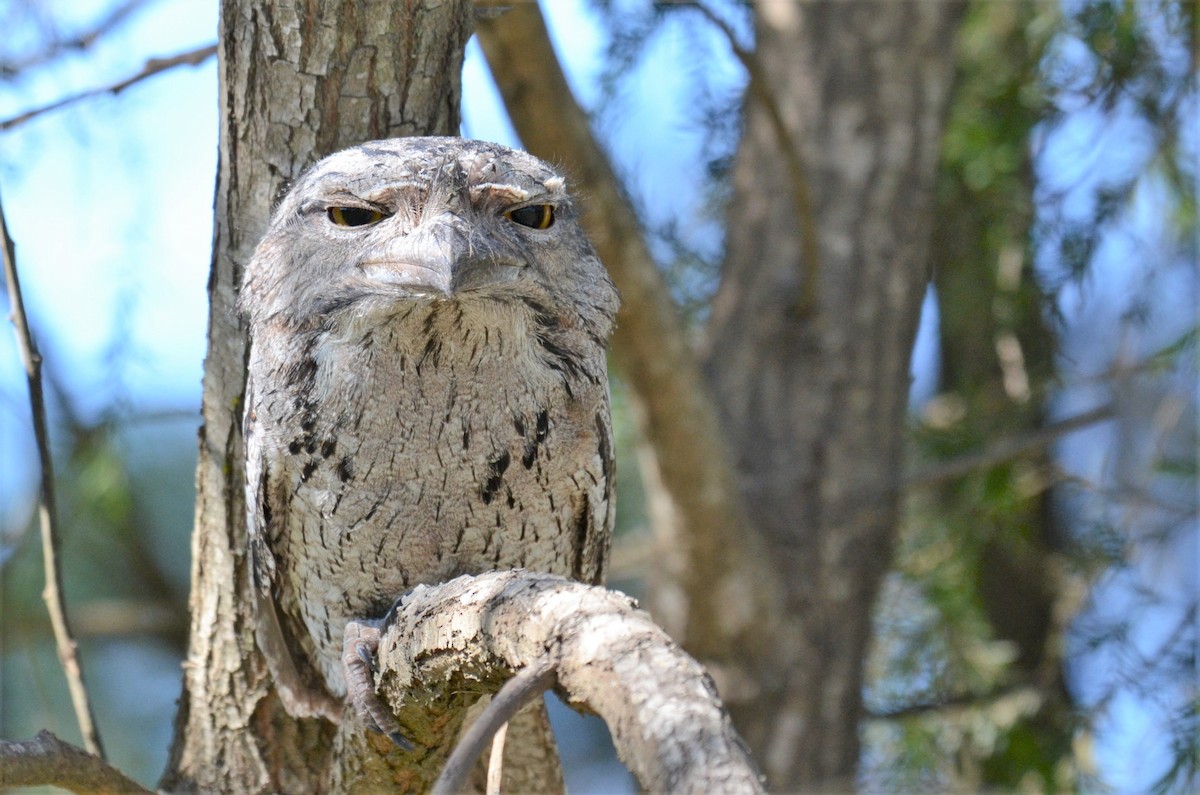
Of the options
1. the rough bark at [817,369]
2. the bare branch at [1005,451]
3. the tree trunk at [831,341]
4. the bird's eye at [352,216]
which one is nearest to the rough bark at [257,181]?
the bird's eye at [352,216]

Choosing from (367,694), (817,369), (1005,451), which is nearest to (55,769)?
(367,694)

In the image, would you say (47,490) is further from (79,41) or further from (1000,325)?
(1000,325)

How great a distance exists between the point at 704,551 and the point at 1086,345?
2.37 metres

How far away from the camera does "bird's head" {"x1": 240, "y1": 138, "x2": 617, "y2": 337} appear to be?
6.08ft

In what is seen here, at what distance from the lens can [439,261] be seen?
1.80 meters

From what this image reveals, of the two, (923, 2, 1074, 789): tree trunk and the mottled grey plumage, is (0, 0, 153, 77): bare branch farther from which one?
(923, 2, 1074, 789): tree trunk

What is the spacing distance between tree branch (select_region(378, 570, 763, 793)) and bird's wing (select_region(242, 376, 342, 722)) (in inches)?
16.5

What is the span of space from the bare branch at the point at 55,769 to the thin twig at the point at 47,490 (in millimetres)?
338

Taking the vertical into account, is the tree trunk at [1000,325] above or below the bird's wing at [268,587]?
above

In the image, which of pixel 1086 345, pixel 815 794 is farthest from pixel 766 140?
pixel 815 794

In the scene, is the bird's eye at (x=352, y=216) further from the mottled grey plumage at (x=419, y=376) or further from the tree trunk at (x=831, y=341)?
the tree trunk at (x=831, y=341)

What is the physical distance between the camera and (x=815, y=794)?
375 cm

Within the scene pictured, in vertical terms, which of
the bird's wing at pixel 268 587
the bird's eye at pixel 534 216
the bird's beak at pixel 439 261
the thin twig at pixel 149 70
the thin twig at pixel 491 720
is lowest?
the thin twig at pixel 491 720

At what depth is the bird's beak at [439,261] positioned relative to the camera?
5.89 ft
